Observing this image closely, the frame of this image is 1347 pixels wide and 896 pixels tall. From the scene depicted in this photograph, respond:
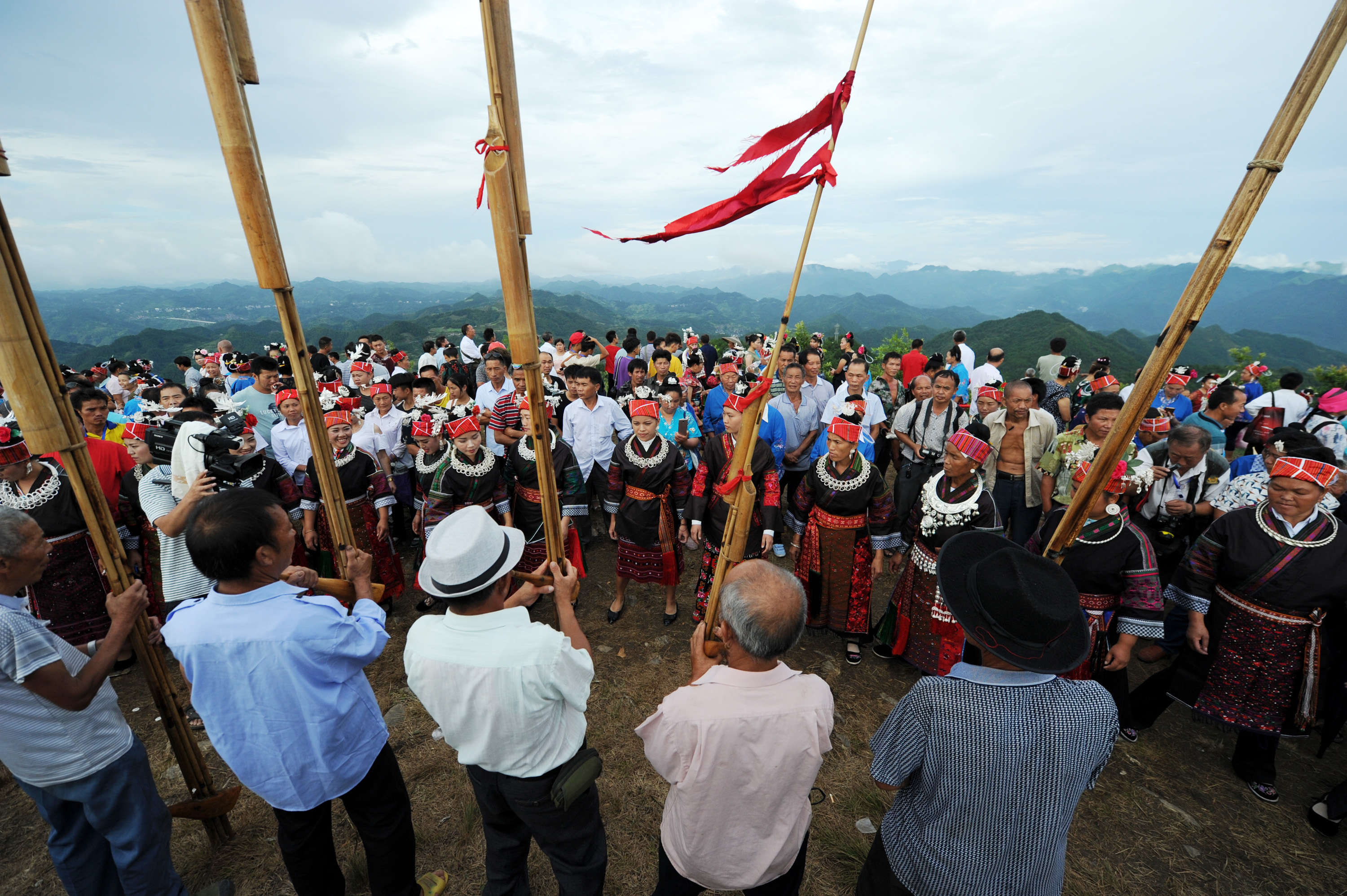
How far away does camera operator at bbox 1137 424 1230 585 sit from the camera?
4438 millimetres

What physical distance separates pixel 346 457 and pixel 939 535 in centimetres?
487

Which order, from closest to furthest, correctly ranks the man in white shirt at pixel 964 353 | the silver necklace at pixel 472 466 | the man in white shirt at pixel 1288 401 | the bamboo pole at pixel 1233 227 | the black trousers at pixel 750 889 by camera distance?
the bamboo pole at pixel 1233 227, the black trousers at pixel 750 889, the silver necklace at pixel 472 466, the man in white shirt at pixel 1288 401, the man in white shirt at pixel 964 353

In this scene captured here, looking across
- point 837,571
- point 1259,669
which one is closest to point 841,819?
point 837,571

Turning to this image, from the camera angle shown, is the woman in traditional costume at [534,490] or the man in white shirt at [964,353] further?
the man in white shirt at [964,353]

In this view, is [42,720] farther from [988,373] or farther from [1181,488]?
[988,373]

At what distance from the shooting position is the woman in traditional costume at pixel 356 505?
15.1ft

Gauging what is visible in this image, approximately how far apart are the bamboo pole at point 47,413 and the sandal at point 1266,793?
251 inches

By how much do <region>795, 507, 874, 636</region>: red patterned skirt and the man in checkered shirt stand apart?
253cm

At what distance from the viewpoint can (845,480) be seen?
4211mm

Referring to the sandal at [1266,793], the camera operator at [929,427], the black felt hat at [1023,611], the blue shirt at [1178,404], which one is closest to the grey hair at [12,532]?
the black felt hat at [1023,611]

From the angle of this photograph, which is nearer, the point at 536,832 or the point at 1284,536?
the point at 536,832

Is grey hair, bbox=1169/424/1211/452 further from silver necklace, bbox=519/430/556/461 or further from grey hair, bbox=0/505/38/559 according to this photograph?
grey hair, bbox=0/505/38/559

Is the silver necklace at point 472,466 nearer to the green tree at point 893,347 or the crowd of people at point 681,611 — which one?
the crowd of people at point 681,611

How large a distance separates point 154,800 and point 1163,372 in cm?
455
